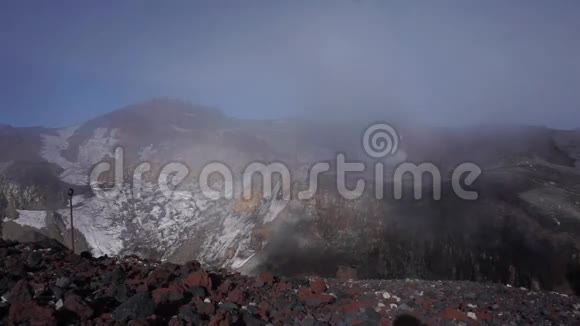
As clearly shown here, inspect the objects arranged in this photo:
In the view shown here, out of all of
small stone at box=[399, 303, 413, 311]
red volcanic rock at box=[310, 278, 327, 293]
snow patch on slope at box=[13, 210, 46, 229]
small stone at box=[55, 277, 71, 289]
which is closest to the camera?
small stone at box=[55, 277, 71, 289]

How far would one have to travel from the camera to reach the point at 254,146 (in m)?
46.2

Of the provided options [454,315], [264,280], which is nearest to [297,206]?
[264,280]

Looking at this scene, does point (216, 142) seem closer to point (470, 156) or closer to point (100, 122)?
point (100, 122)

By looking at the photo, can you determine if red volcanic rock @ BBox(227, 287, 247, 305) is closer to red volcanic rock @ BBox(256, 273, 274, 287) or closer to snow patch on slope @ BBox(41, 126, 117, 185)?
red volcanic rock @ BBox(256, 273, 274, 287)

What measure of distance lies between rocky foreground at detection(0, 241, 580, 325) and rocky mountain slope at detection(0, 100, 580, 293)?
12068mm

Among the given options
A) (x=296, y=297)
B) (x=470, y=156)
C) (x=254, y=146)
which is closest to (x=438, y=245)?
(x=296, y=297)

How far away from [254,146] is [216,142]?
425 cm

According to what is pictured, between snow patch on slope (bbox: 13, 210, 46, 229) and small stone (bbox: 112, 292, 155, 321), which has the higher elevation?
small stone (bbox: 112, 292, 155, 321)

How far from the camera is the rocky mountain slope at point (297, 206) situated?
20.9 meters

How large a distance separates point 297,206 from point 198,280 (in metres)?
20.7

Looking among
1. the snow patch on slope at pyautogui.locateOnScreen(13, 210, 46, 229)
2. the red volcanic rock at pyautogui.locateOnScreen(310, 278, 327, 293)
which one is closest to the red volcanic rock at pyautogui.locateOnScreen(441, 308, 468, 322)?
the red volcanic rock at pyautogui.locateOnScreen(310, 278, 327, 293)

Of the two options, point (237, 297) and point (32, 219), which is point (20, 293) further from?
point (32, 219)

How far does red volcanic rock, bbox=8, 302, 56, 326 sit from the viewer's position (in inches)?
181

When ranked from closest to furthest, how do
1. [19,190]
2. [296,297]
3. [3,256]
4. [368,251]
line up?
[296,297] < [3,256] < [368,251] < [19,190]
